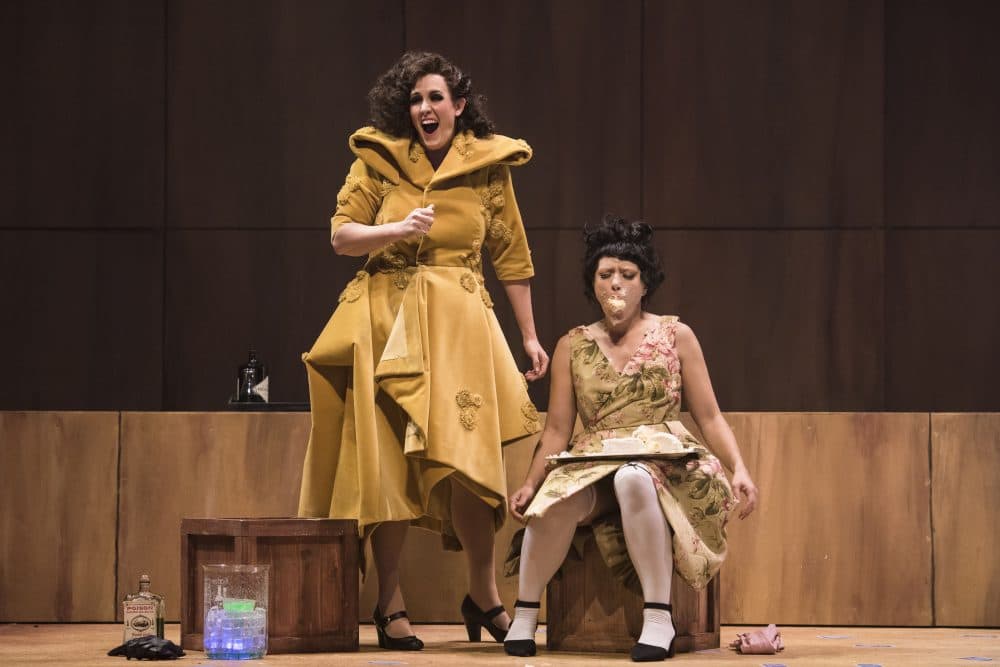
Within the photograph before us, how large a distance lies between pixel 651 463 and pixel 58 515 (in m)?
2.00

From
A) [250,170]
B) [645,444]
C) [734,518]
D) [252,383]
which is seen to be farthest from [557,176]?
[645,444]

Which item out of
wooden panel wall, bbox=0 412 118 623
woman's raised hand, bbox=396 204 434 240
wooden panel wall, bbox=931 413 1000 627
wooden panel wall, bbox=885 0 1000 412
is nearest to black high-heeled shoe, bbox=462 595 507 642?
woman's raised hand, bbox=396 204 434 240

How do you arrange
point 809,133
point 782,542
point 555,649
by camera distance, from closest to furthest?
1. point 555,649
2. point 782,542
3. point 809,133

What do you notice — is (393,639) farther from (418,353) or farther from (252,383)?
(252,383)

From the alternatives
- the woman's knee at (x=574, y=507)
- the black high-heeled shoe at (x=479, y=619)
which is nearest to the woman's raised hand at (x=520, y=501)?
the woman's knee at (x=574, y=507)

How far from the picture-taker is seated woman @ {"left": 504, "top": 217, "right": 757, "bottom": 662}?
326 cm

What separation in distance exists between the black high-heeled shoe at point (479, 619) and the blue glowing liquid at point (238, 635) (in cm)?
67

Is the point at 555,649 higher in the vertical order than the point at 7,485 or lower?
lower

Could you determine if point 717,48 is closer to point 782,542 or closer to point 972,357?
point 972,357

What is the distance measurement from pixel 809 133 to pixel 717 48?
49 centimetres

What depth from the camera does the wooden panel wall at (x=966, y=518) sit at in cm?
416

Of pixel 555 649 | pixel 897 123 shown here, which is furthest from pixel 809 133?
pixel 555 649

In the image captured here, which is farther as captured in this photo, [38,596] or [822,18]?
[822,18]

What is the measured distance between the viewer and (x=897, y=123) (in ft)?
17.8
